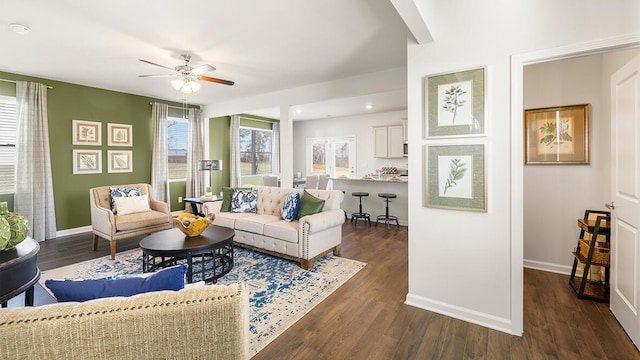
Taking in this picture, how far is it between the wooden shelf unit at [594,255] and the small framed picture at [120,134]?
7.29 m

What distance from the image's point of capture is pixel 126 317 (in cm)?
83

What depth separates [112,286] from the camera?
1098 millimetres

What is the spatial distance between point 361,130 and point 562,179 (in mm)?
5701

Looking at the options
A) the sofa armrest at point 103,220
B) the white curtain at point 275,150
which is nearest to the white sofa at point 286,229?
the sofa armrest at point 103,220

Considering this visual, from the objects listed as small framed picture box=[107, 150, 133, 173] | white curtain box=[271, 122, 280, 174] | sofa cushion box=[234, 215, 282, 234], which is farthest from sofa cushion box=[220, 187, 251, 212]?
white curtain box=[271, 122, 280, 174]

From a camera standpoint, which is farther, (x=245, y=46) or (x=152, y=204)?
(x=152, y=204)

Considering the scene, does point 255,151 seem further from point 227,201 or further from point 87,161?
point 227,201

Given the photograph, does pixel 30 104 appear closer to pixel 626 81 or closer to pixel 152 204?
pixel 152 204

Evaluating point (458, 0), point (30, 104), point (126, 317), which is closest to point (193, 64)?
point (30, 104)

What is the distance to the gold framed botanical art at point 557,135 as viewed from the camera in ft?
10.3

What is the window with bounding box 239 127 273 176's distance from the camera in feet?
28.5

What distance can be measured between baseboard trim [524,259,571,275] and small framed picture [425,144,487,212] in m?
1.81

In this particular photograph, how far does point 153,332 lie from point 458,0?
2893 mm

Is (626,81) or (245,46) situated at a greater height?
(245,46)
